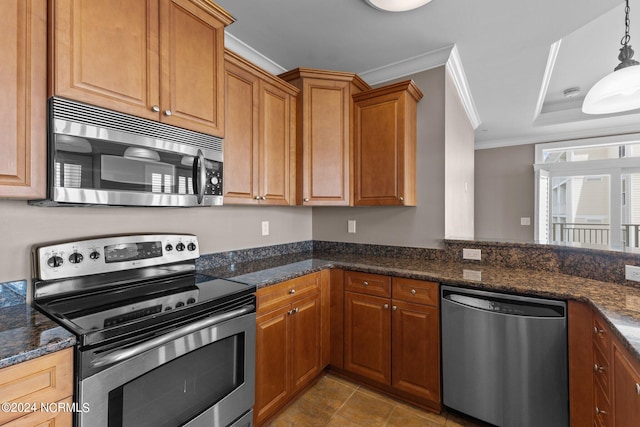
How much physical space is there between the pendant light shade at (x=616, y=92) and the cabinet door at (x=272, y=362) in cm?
222

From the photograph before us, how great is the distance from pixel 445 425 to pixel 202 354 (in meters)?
1.56

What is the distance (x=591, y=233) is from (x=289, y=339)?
556 cm

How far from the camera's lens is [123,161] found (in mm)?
1353

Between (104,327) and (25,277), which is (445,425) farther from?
(25,277)

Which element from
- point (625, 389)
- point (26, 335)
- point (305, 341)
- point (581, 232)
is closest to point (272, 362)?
point (305, 341)

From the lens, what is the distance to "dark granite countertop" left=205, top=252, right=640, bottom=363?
125 cm

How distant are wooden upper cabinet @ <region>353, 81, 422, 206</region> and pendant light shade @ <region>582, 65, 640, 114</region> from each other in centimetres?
112

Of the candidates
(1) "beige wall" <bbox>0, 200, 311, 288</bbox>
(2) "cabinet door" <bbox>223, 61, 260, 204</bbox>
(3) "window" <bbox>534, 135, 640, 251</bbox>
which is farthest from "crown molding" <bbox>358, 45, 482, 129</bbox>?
(3) "window" <bbox>534, 135, 640, 251</bbox>

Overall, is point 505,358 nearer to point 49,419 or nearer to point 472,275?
point 472,275

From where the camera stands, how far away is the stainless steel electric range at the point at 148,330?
1041 mm

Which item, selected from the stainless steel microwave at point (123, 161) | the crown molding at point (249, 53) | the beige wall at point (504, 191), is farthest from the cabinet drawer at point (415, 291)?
the beige wall at point (504, 191)

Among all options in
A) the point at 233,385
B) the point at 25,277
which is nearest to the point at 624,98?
the point at 233,385

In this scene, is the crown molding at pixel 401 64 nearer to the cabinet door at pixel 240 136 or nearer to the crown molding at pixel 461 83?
the crown molding at pixel 461 83

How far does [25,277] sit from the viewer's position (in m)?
1.35
